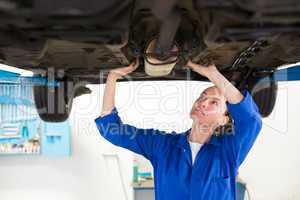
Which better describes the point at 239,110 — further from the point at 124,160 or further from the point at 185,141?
the point at 124,160

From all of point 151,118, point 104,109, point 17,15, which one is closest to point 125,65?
point 104,109

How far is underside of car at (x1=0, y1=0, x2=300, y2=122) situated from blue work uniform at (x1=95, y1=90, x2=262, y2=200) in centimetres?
23

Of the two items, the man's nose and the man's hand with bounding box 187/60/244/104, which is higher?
the man's hand with bounding box 187/60/244/104

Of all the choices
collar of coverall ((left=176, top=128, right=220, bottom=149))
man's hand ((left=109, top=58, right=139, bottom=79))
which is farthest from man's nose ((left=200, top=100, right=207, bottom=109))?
man's hand ((left=109, top=58, right=139, bottom=79))

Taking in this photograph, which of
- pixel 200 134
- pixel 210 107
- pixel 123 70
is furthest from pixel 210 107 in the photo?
pixel 123 70

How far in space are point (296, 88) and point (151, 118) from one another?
→ 1.09 metres

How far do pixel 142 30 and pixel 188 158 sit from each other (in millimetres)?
508

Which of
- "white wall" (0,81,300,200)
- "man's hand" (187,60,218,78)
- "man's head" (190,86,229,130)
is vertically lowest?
"white wall" (0,81,300,200)

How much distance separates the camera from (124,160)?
2439mm

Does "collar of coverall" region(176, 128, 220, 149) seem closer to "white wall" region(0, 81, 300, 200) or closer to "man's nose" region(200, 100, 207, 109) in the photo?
"man's nose" region(200, 100, 207, 109)

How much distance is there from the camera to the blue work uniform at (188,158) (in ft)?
3.71

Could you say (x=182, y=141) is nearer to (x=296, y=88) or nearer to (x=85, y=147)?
(x=85, y=147)

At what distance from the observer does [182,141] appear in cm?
124

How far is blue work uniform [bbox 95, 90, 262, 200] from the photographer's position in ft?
3.71
